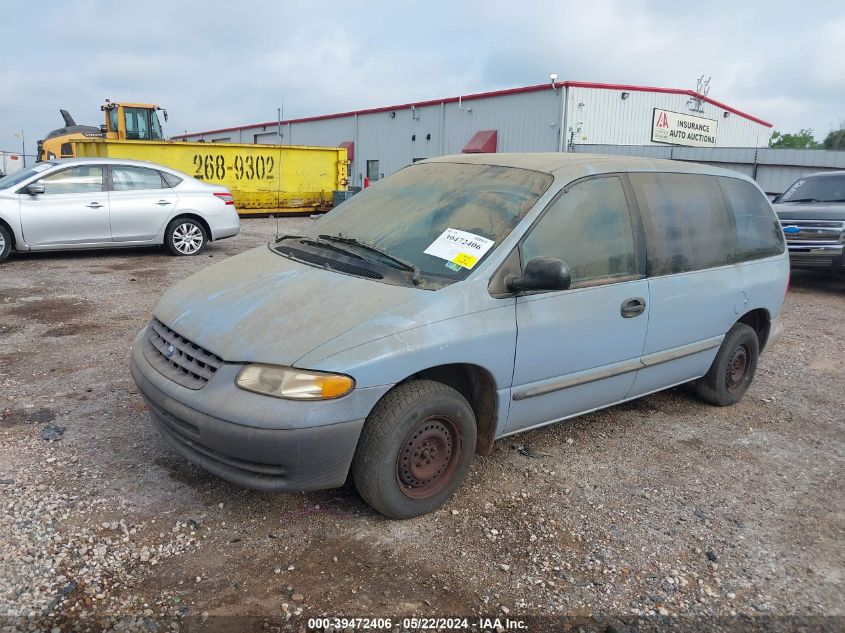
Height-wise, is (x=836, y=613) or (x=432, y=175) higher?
(x=432, y=175)

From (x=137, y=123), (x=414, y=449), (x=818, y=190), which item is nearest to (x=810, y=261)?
(x=818, y=190)

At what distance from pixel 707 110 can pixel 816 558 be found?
93.6 ft

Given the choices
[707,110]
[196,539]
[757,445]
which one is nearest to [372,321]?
[196,539]

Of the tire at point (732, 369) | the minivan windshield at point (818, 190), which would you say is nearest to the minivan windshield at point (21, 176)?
the tire at point (732, 369)

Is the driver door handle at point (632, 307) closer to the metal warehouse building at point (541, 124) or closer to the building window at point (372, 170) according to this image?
the metal warehouse building at point (541, 124)

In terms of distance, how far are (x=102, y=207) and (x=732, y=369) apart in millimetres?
8747

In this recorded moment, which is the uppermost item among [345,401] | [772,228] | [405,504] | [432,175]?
[432,175]

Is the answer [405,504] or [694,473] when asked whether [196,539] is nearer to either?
[405,504]

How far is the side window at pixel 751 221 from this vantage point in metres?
4.68

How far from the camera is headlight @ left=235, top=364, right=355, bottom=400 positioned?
273 centimetres

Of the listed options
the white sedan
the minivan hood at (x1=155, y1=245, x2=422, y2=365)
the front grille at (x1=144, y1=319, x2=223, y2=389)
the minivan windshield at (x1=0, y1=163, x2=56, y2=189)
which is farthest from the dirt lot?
the minivan windshield at (x1=0, y1=163, x2=56, y2=189)

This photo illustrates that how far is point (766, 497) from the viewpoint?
143 inches

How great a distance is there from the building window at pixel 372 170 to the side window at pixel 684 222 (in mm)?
28497

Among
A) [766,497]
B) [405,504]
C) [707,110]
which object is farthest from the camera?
[707,110]
